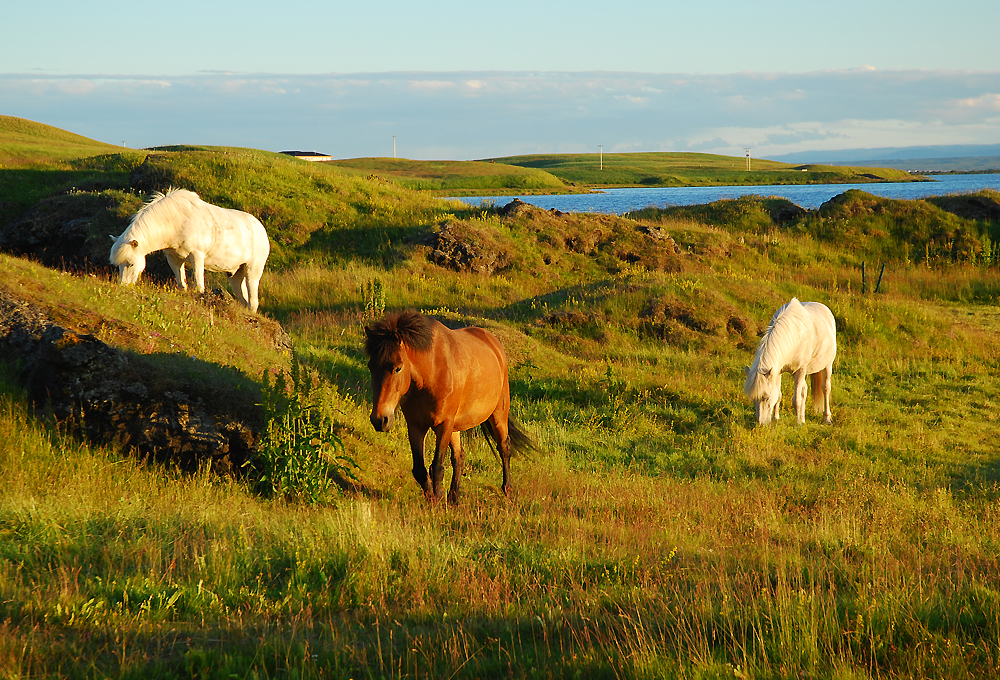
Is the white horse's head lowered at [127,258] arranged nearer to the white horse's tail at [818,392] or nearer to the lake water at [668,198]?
the white horse's tail at [818,392]

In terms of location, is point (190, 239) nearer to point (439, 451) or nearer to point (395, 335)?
point (439, 451)

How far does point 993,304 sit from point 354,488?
26112mm

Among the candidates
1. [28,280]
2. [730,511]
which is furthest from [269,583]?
[28,280]

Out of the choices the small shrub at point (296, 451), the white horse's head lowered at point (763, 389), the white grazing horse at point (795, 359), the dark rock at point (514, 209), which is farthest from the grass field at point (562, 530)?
the dark rock at point (514, 209)

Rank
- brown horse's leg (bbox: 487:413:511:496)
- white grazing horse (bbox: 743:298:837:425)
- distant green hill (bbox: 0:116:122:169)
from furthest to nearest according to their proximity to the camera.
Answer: distant green hill (bbox: 0:116:122:169)
white grazing horse (bbox: 743:298:837:425)
brown horse's leg (bbox: 487:413:511:496)

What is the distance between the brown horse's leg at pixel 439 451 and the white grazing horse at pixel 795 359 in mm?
6567

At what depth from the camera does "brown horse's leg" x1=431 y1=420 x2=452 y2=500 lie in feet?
22.9

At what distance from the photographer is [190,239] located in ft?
45.8

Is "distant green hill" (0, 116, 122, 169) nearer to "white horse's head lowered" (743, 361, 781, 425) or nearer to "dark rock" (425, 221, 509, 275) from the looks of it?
"dark rock" (425, 221, 509, 275)

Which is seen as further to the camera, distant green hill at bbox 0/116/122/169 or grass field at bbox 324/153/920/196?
grass field at bbox 324/153/920/196

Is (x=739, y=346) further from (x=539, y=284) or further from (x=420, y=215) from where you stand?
(x=420, y=215)

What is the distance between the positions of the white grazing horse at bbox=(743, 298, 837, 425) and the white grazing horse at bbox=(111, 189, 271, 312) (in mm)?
10079

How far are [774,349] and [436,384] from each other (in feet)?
24.9

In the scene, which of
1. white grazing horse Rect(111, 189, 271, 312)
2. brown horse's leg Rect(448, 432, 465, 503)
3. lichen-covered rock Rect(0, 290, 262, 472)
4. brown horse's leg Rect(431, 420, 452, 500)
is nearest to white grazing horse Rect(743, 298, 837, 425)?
brown horse's leg Rect(448, 432, 465, 503)
